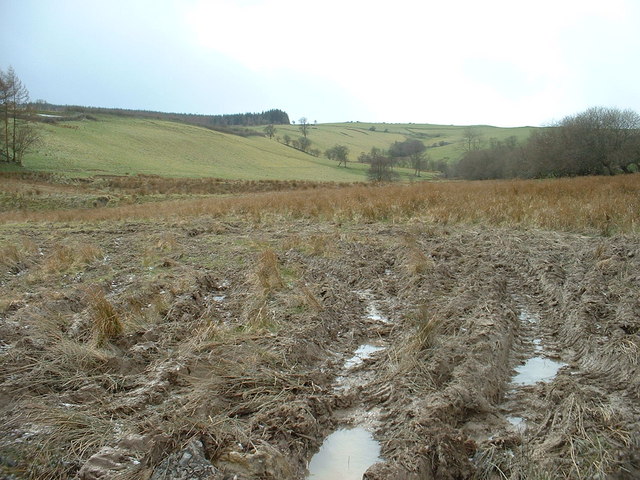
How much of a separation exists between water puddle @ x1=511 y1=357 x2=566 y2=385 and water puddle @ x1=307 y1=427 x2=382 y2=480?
153cm

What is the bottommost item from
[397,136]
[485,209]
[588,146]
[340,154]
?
[485,209]

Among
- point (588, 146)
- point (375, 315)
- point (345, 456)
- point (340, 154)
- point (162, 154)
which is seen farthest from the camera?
point (340, 154)

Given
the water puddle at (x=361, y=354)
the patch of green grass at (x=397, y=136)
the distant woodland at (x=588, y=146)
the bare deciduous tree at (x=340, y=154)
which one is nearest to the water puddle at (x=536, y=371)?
the water puddle at (x=361, y=354)

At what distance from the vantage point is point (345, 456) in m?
3.13

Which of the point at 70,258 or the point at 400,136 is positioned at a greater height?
the point at 400,136

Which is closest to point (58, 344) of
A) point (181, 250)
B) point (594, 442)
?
point (594, 442)

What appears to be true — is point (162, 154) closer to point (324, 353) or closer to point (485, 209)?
point (485, 209)

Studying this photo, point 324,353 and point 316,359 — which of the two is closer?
point 316,359

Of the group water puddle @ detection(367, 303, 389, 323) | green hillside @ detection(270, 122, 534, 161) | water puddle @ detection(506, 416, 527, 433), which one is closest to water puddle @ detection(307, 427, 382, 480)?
water puddle @ detection(506, 416, 527, 433)

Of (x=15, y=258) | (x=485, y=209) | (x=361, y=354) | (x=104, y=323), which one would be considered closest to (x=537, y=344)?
(x=361, y=354)

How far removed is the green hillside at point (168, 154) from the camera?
45094mm

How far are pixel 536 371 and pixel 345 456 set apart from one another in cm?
207

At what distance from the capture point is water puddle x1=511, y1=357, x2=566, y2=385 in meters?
3.99

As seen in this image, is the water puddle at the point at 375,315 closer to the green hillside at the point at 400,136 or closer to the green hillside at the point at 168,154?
the green hillside at the point at 168,154
